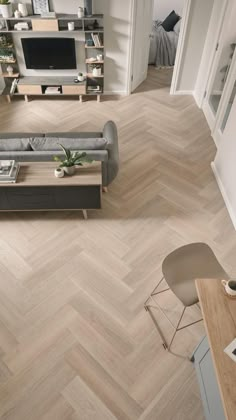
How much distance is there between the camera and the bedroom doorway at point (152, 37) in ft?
15.8

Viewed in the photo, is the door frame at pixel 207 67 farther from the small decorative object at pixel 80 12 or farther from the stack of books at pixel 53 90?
the stack of books at pixel 53 90

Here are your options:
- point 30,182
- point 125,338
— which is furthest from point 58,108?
point 125,338

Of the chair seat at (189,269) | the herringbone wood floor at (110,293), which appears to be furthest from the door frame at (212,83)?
the chair seat at (189,269)

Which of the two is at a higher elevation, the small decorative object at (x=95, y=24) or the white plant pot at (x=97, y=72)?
the small decorative object at (x=95, y=24)

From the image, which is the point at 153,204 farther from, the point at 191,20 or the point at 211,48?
the point at 191,20

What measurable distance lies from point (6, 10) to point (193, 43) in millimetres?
2943

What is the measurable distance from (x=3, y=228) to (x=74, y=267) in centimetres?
94

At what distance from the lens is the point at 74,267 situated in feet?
9.34

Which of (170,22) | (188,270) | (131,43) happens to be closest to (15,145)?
(188,270)

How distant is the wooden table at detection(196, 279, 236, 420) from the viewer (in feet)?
4.49

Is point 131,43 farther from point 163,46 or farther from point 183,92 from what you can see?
point 163,46

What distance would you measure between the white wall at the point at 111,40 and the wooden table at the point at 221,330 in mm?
4454

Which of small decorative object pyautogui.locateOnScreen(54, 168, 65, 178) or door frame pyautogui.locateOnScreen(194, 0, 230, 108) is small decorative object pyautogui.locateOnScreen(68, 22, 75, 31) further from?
small decorative object pyautogui.locateOnScreen(54, 168, 65, 178)

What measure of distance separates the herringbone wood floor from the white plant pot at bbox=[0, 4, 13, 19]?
2535 mm
